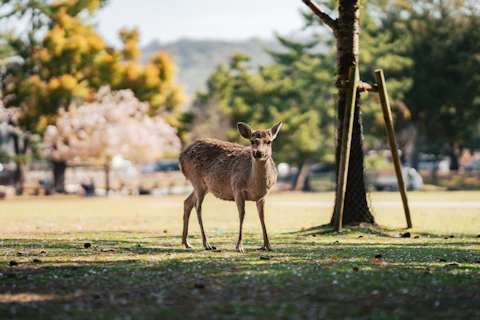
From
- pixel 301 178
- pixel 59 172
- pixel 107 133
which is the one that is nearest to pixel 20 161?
pixel 59 172

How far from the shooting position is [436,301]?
263 inches

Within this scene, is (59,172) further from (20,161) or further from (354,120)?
(354,120)

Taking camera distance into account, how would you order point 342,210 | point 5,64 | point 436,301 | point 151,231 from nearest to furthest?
point 436,301
point 342,210
point 151,231
point 5,64

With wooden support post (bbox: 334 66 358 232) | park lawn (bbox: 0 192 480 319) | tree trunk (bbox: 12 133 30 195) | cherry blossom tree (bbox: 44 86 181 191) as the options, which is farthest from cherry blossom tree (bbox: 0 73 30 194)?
park lawn (bbox: 0 192 480 319)

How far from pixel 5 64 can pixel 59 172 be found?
8.92 meters

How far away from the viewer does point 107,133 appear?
5075 cm

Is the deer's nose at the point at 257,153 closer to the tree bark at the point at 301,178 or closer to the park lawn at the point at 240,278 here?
the park lawn at the point at 240,278

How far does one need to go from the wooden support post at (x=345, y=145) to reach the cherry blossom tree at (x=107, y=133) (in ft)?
112

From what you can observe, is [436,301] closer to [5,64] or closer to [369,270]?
[369,270]

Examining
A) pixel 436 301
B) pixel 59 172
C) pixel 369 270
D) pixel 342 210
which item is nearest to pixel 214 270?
pixel 369 270

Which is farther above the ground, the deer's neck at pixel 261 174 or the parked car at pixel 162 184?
the deer's neck at pixel 261 174

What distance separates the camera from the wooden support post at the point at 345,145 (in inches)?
546

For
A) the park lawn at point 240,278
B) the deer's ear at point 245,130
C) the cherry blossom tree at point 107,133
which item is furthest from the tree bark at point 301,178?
the deer's ear at point 245,130

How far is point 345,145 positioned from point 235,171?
3648 millimetres
